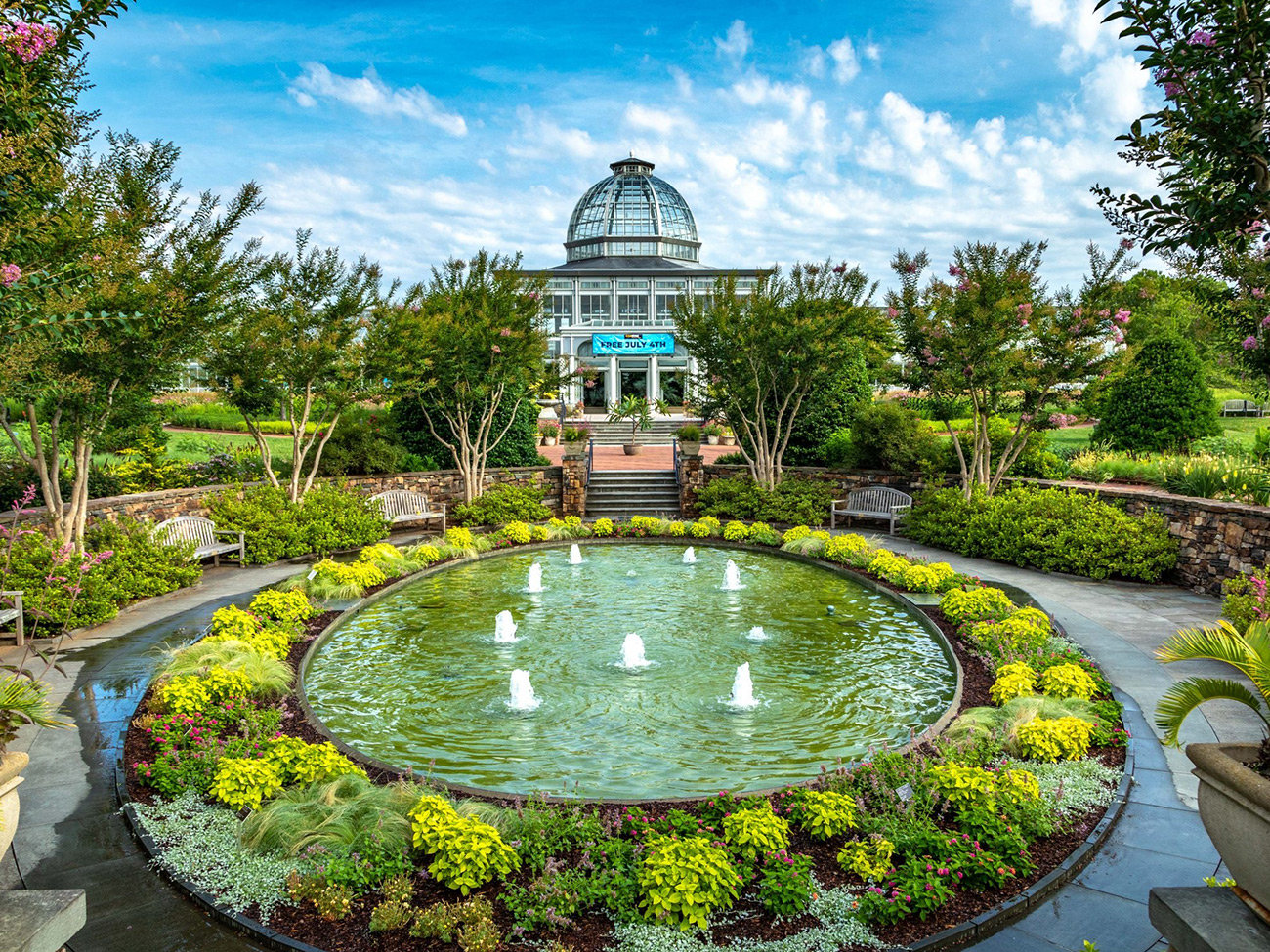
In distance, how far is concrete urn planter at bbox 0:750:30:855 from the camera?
3.45 m

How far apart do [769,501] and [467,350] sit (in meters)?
7.57

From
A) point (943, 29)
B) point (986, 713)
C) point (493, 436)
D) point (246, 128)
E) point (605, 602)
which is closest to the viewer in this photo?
point (986, 713)

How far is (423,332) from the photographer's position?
53.2ft

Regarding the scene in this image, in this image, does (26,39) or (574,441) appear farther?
(574,441)

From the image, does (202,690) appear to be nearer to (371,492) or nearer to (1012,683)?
(1012,683)

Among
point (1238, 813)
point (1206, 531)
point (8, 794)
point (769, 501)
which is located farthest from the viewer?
point (769, 501)

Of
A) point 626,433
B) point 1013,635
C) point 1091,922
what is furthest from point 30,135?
point 626,433

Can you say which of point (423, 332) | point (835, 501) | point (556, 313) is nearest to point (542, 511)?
point (423, 332)

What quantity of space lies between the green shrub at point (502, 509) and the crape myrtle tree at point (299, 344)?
337cm

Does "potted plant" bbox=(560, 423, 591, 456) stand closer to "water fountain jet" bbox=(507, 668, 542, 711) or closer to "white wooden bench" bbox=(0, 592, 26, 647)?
"white wooden bench" bbox=(0, 592, 26, 647)

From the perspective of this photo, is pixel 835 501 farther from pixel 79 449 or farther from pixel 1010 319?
pixel 79 449

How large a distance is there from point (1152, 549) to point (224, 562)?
15278 mm

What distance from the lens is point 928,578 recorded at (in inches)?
448

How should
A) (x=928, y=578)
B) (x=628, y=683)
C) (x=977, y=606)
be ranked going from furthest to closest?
(x=928, y=578)
(x=977, y=606)
(x=628, y=683)
